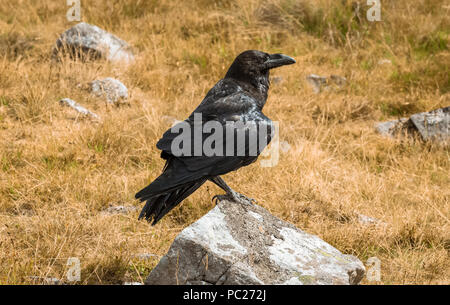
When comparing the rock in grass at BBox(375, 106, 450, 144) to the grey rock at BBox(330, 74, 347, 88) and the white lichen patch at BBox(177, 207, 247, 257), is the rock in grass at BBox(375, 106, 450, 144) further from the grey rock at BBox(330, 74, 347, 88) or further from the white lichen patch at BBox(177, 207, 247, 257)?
the white lichen patch at BBox(177, 207, 247, 257)

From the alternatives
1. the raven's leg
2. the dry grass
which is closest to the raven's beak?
the raven's leg

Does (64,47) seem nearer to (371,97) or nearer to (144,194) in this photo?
(371,97)

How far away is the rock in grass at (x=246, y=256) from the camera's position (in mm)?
3123

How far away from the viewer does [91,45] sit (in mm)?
8188

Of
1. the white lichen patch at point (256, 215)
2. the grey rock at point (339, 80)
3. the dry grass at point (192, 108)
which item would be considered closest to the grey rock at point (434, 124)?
the dry grass at point (192, 108)

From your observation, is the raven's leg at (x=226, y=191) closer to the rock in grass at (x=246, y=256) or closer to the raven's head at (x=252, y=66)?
the rock in grass at (x=246, y=256)

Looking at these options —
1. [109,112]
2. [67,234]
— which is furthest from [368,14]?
[67,234]

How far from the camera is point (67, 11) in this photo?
10109 mm

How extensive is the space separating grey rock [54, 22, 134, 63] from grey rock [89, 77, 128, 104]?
0.93m

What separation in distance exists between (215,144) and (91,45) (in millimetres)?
5269

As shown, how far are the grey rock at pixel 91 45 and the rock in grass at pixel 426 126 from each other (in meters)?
4.11

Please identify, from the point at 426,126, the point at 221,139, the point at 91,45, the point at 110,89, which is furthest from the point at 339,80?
the point at 221,139

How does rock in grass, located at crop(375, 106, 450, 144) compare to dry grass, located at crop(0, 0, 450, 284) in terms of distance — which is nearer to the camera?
dry grass, located at crop(0, 0, 450, 284)

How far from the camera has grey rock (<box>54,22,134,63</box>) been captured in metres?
8.13
